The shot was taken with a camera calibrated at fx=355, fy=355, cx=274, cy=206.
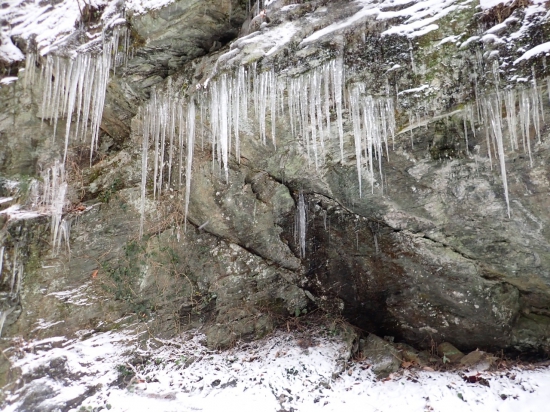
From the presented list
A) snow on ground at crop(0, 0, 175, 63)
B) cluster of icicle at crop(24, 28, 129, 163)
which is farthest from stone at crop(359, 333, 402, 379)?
snow on ground at crop(0, 0, 175, 63)

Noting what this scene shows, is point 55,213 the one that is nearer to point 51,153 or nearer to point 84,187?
point 84,187

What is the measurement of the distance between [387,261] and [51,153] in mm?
5593

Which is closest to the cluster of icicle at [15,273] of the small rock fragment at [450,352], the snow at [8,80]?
the snow at [8,80]

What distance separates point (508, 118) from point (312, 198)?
2397 millimetres

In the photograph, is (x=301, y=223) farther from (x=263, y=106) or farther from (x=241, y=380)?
(x=241, y=380)

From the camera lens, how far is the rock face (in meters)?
3.62

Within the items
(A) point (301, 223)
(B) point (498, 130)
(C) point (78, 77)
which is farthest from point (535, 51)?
(C) point (78, 77)

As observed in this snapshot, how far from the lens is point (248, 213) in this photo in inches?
202

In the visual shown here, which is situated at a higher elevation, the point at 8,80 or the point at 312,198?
the point at 8,80

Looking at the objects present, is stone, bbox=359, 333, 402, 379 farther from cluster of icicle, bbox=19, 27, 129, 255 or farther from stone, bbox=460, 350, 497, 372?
cluster of icicle, bbox=19, 27, 129, 255

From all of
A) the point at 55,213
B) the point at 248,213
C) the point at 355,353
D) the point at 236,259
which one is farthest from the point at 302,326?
the point at 55,213

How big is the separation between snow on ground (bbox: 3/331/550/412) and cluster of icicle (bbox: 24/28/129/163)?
9.29ft

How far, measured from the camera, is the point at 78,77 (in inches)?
195

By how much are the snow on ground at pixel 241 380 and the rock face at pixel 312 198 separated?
1.16ft
